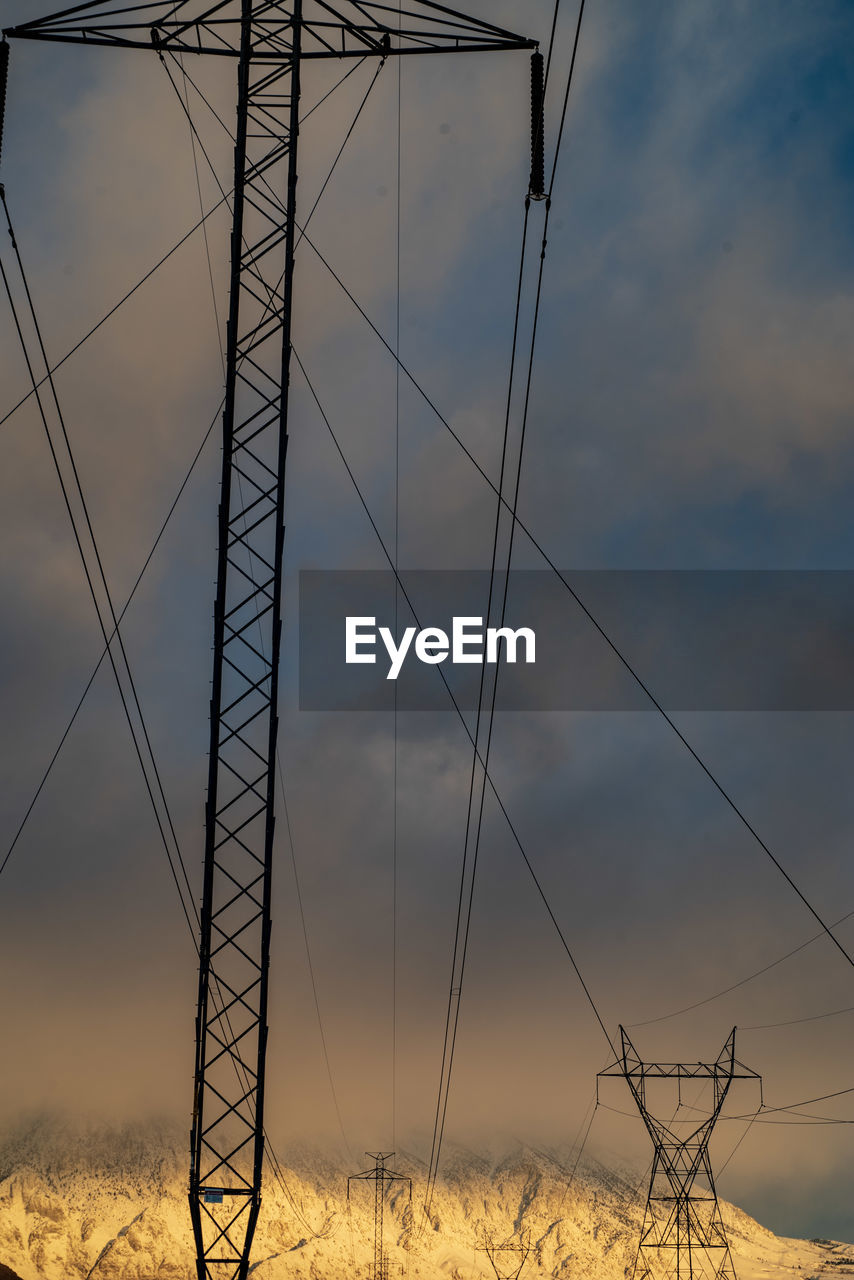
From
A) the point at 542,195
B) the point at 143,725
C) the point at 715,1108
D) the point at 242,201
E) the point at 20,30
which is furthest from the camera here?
the point at 715,1108

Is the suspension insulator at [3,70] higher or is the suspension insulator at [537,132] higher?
the suspension insulator at [3,70]

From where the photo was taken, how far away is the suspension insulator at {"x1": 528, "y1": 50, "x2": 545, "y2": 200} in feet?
67.8

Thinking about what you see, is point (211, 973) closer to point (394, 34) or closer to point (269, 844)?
point (269, 844)

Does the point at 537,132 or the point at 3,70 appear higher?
the point at 3,70

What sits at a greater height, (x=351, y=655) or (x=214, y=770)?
(x=351, y=655)

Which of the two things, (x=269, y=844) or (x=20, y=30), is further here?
(x=269, y=844)

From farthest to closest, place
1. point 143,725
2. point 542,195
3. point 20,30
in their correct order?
1. point 143,725
2. point 20,30
3. point 542,195

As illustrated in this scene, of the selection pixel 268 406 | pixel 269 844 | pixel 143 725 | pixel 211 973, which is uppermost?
pixel 268 406

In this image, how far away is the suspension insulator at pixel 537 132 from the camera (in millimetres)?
20656

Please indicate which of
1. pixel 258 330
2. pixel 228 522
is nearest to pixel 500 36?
pixel 258 330

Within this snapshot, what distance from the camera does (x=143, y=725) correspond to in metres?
26.8

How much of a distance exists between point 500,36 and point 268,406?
7.93 m

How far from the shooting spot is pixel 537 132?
21.0 metres

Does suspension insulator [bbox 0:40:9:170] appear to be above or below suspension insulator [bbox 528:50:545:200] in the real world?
above
